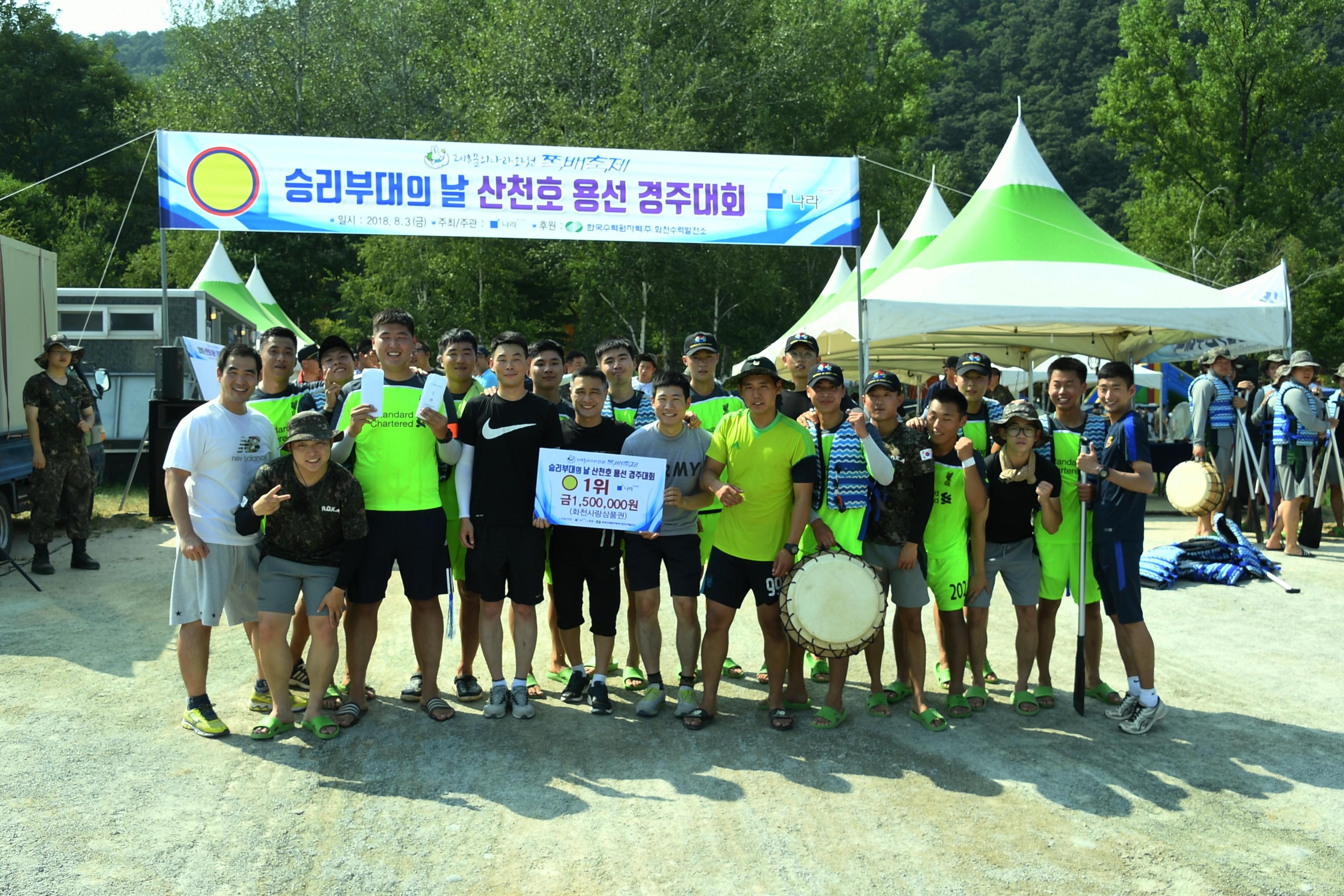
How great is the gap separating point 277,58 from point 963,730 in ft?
116

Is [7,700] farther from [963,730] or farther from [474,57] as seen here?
[474,57]

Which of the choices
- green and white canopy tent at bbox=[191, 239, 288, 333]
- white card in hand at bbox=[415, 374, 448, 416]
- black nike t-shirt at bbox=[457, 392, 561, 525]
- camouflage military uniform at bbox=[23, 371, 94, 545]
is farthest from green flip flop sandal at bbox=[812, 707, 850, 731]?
green and white canopy tent at bbox=[191, 239, 288, 333]

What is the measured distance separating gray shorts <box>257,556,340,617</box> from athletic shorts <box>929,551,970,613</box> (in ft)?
10.6

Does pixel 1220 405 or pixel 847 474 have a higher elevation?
pixel 1220 405

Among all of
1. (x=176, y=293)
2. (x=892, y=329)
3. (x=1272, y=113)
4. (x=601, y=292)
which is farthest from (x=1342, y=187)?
(x=176, y=293)

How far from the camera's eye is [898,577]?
17.3 feet

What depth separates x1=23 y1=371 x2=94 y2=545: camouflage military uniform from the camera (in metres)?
8.73

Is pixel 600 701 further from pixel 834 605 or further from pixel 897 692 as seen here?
→ pixel 897 692

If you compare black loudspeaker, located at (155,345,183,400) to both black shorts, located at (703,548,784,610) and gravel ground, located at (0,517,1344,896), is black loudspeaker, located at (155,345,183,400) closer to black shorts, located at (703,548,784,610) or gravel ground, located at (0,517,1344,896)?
gravel ground, located at (0,517,1344,896)

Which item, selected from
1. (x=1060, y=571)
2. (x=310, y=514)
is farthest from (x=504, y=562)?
(x=1060, y=571)

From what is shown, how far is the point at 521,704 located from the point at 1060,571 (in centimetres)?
310

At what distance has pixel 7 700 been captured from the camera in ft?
17.6

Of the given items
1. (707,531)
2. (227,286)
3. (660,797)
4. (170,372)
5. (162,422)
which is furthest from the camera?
(227,286)

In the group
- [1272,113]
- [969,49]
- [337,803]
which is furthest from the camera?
[969,49]
